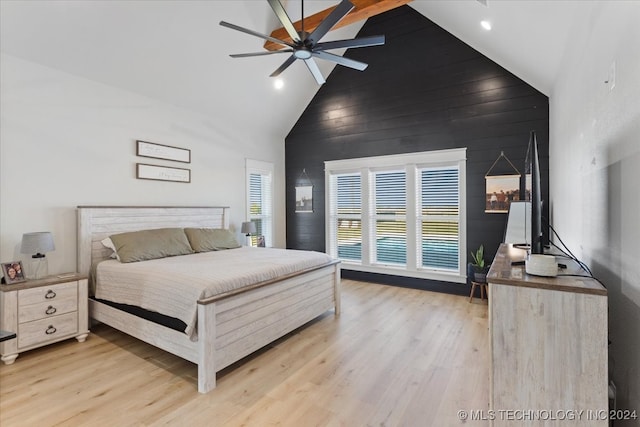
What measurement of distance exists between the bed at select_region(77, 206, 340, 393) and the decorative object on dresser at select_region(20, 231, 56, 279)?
341 millimetres

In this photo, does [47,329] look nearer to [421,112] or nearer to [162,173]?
[162,173]

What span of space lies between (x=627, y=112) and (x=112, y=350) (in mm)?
4092

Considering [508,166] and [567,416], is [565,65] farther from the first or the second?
[567,416]

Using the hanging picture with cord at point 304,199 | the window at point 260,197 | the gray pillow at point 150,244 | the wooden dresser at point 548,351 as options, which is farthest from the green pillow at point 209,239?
the wooden dresser at point 548,351

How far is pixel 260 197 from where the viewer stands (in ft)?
19.8

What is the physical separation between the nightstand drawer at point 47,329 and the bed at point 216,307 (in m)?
0.25

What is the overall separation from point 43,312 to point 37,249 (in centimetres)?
59

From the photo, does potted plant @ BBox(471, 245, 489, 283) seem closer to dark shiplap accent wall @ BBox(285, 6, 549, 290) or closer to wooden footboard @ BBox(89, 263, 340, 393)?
dark shiplap accent wall @ BBox(285, 6, 549, 290)

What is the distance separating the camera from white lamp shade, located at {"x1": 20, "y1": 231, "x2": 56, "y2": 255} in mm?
2896

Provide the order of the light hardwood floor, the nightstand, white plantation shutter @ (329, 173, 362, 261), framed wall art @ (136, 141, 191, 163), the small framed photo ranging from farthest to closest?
white plantation shutter @ (329, 173, 362, 261) < framed wall art @ (136, 141, 191, 163) < the small framed photo < the nightstand < the light hardwood floor

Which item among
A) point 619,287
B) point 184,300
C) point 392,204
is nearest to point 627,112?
point 619,287

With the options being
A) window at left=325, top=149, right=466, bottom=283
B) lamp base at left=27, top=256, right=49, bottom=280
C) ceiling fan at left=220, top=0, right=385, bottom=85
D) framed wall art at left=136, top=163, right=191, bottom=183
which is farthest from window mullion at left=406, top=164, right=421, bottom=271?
lamp base at left=27, top=256, right=49, bottom=280

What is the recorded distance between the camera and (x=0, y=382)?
2.39 meters

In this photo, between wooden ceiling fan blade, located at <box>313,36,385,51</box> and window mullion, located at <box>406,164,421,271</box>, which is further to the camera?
window mullion, located at <box>406,164,421,271</box>
